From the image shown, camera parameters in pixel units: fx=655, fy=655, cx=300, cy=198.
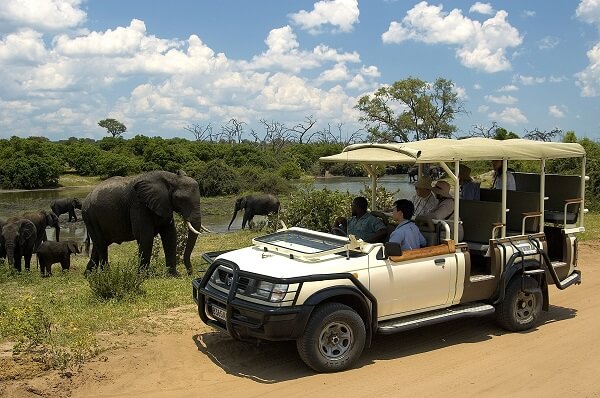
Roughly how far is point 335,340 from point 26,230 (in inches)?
470

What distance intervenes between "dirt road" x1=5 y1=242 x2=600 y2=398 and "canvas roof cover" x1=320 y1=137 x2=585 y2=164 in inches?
85.4

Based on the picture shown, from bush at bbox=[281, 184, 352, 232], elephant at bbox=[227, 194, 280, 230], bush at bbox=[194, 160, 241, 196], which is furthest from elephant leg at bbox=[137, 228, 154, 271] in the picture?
bush at bbox=[194, 160, 241, 196]

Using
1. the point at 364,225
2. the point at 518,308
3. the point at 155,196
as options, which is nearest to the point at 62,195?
the point at 155,196

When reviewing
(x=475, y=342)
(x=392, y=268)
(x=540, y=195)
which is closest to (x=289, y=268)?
(x=392, y=268)

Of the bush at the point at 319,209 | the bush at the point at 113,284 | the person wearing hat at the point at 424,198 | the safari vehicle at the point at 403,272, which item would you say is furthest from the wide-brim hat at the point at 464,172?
the bush at the point at 319,209

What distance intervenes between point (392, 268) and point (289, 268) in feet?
3.83

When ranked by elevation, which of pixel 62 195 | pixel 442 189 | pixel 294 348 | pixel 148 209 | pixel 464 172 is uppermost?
pixel 464 172

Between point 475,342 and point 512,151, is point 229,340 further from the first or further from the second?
point 512,151

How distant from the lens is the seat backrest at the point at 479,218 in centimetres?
825

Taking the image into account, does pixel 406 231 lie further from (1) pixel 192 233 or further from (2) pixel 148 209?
(2) pixel 148 209

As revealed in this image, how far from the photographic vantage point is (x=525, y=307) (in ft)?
27.2

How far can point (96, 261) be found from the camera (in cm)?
1499

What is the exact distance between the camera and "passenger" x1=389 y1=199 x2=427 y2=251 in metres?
7.38

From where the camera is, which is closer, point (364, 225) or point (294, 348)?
point (294, 348)
